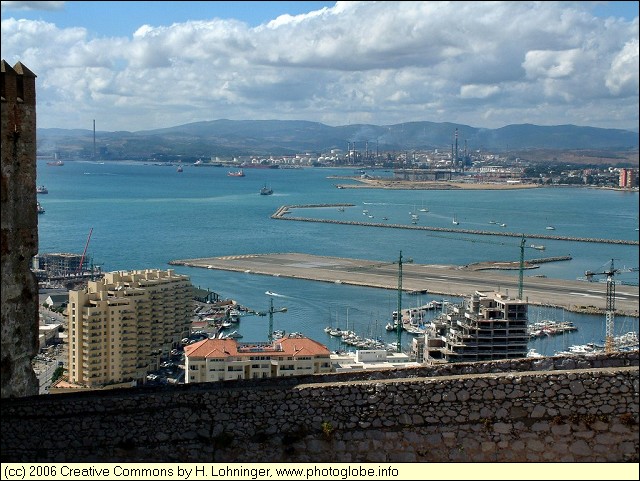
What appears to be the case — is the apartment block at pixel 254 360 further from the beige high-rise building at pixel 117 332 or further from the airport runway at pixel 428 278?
the airport runway at pixel 428 278

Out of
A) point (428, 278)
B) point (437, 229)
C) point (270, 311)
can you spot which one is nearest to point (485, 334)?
point (270, 311)

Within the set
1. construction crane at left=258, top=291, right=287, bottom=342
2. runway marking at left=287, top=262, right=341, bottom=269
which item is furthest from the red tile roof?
runway marking at left=287, top=262, right=341, bottom=269

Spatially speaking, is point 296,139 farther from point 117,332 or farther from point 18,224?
point 18,224

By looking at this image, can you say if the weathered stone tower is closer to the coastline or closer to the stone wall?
the stone wall

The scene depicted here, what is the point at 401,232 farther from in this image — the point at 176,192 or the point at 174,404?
the point at 174,404

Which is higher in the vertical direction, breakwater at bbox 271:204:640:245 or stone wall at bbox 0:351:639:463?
stone wall at bbox 0:351:639:463
